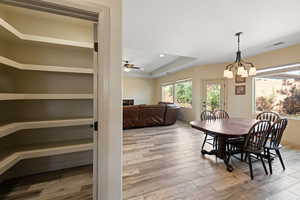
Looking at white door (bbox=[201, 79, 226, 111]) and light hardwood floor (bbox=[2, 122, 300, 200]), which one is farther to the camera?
white door (bbox=[201, 79, 226, 111])

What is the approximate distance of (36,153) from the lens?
1.84 metres

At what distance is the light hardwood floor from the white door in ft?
9.04

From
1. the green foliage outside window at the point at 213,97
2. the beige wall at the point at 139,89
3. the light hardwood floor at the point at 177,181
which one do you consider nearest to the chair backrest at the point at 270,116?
the light hardwood floor at the point at 177,181

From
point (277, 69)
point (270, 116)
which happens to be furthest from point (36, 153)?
point (277, 69)

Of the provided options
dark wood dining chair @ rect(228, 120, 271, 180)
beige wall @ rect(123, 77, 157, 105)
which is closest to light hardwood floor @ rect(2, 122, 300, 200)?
dark wood dining chair @ rect(228, 120, 271, 180)

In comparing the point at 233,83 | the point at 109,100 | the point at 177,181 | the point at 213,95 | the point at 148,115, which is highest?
the point at 233,83

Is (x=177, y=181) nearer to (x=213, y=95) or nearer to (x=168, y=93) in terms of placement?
(x=213, y=95)

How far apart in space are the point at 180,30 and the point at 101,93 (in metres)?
2.36

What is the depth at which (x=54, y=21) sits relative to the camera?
226cm

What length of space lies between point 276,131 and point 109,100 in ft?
8.71

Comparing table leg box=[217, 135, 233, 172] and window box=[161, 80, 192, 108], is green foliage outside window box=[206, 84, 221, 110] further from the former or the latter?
table leg box=[217, 135, 233, 172]

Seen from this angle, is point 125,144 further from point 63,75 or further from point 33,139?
point 63,75

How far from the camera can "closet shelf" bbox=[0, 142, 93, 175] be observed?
5.25ft

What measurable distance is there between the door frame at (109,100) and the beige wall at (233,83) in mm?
4463
